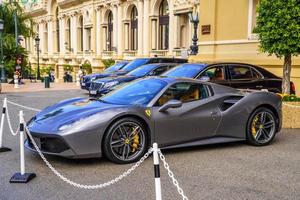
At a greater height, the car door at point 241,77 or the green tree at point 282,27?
the green tree at point 282,27

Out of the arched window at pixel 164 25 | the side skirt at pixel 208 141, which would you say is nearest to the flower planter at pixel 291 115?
the side skirt at pixel 208 141

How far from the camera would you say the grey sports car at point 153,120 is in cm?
595

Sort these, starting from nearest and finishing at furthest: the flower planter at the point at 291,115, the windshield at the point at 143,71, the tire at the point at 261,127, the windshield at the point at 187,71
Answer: the tire at the point at 261,127 < the flower planter at the point at 291,115 < the windshield at the point at 187,71 < the windshield at the point at 143,71

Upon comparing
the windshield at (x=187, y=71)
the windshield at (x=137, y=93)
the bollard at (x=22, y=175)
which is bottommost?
the bollard at (x=22, y=175)

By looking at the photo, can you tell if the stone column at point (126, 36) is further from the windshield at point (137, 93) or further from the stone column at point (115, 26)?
the windshield at point (137, 93)

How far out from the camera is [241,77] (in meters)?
11.5

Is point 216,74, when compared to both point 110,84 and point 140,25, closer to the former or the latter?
point 110,84

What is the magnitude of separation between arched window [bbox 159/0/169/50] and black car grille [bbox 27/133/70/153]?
88.1 ft

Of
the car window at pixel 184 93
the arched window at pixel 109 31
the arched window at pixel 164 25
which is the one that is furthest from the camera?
the arched window at pixel 109 31

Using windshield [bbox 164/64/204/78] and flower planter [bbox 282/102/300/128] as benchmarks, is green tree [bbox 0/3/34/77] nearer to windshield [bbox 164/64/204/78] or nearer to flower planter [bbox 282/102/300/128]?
windshield [bbox 164/64/204/78]

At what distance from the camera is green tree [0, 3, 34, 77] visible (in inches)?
1467

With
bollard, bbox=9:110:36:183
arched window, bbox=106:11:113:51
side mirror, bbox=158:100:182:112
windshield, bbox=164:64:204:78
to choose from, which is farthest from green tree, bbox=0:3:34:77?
bollard, bbox=9:110:36:183

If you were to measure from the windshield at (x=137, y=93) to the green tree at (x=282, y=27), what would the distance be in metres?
5.45

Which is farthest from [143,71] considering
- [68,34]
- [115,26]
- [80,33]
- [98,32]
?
[68,34]
